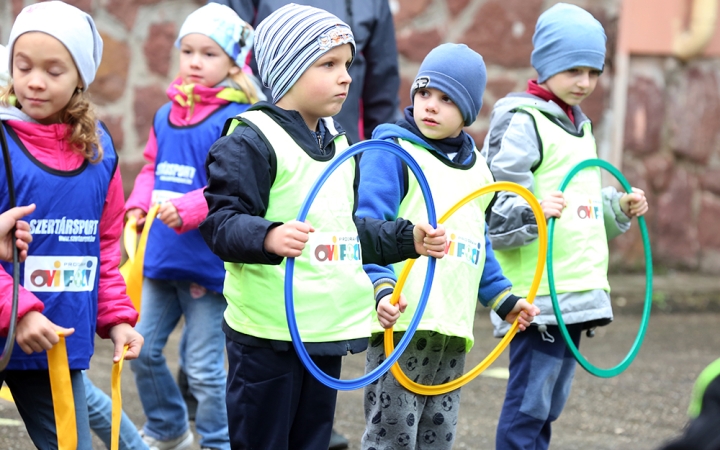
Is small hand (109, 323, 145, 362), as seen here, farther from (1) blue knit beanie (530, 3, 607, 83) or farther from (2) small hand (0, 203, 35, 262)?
(1) blue knit beanie (530, 3, 607, 83)

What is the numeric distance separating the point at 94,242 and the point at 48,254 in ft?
0.51

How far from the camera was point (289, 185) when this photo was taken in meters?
3.02

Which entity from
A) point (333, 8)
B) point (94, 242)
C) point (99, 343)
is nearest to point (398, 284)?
point (94, 242)

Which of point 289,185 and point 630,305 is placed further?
point 630,305

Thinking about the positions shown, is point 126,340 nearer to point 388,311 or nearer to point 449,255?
point 388,311

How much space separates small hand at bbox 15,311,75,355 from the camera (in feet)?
9.35

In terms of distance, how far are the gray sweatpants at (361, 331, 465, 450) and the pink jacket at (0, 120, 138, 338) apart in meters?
0.84

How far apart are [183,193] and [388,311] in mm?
1414

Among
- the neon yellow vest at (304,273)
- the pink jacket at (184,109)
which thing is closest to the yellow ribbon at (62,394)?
the neon yellow vest at (304,273)

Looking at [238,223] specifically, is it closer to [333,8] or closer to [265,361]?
[265,361]

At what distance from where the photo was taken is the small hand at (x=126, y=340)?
10.3ft

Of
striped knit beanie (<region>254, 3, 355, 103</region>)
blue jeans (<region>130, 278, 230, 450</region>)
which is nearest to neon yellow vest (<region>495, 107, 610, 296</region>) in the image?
striped knit beanie (<region>254, 3, 355, 103</region>)

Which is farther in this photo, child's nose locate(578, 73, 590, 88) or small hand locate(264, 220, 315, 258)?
child's nose locate(578, 73, 590, 88)

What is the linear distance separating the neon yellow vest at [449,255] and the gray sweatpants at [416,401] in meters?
0.09
